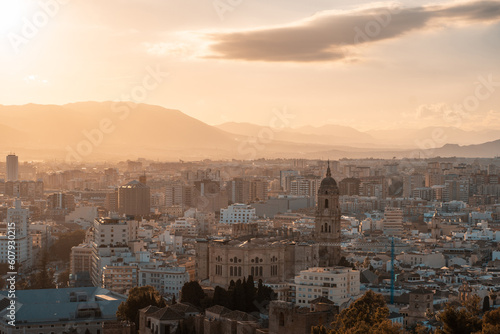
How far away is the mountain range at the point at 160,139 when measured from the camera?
149 metres

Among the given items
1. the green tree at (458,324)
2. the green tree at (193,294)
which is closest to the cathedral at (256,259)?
the green tree at (193,294)

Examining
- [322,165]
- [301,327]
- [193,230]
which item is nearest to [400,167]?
[322,165]

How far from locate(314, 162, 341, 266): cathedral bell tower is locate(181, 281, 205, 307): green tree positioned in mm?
7893

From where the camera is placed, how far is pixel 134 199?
82750 mm

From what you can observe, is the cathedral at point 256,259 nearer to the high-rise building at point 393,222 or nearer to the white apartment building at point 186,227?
the white apartment building at point 186,227

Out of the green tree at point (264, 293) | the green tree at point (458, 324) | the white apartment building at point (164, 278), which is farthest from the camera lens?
the white apartment building at point (164, 278)

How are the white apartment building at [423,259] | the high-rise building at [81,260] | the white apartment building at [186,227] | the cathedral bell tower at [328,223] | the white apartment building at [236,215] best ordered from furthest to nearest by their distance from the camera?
the white apartment building at [236,215] → the white apartment building at [186,227] → the white apartment building at [423,259] → the high-rise building at [81,260] → the cathedral bell tower at [328,223]

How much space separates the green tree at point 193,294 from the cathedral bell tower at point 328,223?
789 centimetres

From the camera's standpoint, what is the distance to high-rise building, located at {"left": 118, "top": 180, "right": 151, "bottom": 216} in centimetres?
8212

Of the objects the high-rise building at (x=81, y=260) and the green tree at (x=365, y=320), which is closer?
the green tree at (x=365, y=320)

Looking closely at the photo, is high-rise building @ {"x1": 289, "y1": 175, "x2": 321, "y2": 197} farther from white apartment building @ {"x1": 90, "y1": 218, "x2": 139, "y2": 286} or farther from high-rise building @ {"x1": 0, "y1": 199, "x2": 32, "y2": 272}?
white apartment building @ {"x1": 90, "y1": 218, "x2": 139, "y2": 286}

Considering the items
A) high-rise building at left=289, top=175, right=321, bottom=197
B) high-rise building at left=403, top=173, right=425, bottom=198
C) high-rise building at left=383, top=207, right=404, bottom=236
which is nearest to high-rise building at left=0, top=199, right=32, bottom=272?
high-rise building at left=383, top=207, right=404, bottom=236

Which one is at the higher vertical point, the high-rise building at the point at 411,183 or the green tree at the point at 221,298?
the high-rise building at the point at 411,183

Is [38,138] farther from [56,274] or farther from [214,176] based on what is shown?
[56,274]
